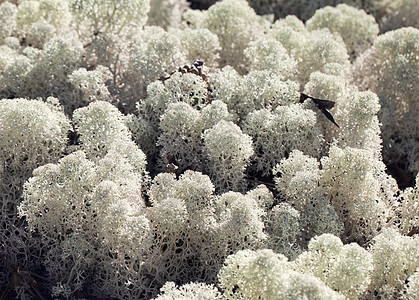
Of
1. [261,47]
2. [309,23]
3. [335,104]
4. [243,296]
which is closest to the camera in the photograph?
[243,296]

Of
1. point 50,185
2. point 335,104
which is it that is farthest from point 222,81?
point 50,185

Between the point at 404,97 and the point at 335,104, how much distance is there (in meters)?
0.56

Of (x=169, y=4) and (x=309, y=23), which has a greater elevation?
(x=309, y=23)

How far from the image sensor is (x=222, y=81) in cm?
261

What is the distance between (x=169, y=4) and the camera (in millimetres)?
3945

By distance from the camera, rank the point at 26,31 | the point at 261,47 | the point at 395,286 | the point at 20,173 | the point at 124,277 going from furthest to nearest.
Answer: the point at 26,31, the point at 261,47, the point at 20,173, the point at 124,277, the point at 395,286

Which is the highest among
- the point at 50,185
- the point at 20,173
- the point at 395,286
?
the point at 395,286

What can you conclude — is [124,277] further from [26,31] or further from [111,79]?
[26,31]

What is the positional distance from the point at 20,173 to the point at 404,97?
204cm

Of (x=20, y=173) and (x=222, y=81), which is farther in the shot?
(x=222, y=81)

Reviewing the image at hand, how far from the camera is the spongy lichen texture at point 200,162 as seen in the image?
6.19 feet

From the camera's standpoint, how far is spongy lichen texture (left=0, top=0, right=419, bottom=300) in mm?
1886

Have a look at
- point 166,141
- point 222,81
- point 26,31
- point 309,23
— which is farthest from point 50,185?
point 309,23

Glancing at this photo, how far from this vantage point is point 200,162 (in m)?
2.39
